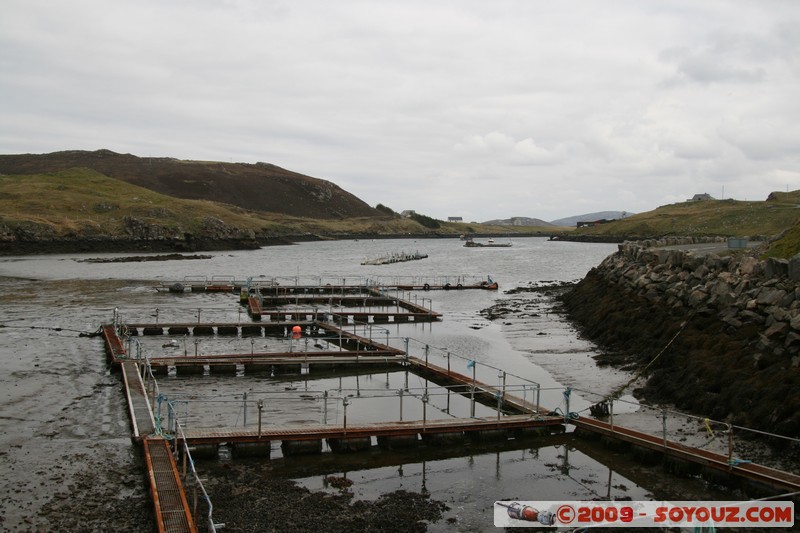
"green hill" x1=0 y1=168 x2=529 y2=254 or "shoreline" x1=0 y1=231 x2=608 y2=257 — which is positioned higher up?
"green hill" x1=0 y1=168 x2=529 y2=254

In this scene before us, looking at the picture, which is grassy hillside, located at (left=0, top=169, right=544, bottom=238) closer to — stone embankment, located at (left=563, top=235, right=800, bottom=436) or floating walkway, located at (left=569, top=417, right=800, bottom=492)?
stone embankment, located at (left=563, top=235, right=800, bottom=436)

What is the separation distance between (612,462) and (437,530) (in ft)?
23.6

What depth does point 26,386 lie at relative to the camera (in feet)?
86.2

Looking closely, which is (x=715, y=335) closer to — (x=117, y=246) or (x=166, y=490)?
(x=166, y=490)

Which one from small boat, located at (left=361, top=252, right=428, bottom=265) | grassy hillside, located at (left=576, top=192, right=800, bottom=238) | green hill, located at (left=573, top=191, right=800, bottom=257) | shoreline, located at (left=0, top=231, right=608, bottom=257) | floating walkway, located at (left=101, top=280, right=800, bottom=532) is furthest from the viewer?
shoreline, located at (left=0, top=231, right=608, bottom=257)

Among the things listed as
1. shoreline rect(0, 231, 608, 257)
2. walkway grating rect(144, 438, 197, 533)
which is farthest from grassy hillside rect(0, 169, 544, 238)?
walkway grating rect(144, 438, 197, 533)

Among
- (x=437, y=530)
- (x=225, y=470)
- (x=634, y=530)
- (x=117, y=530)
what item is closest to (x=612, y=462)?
(x=634, y=530)

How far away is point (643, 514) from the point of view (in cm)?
1520

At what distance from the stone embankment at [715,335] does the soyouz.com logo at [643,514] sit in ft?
13.9

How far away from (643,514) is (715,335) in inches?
548

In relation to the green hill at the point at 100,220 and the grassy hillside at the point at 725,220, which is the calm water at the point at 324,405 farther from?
the green hill at the point at 100,220

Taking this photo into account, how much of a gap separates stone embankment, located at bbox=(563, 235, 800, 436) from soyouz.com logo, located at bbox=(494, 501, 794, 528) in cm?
424

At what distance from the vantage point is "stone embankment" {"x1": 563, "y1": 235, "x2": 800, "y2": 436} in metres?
20.7

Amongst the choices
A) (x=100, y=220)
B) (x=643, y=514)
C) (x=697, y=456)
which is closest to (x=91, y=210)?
(x=100, y=220)
